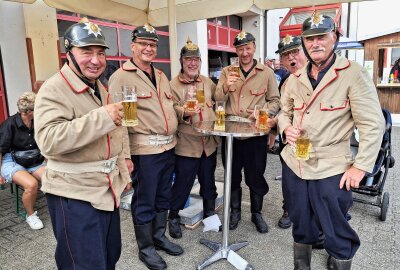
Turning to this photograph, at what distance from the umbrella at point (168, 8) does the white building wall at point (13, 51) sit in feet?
5.48

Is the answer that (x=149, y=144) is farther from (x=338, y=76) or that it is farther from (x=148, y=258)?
(x=338, y=76)

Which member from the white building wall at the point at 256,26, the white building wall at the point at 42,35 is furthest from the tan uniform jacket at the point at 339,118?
the white building wall at the point at 256,26

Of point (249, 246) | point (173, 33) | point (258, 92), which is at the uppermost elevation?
point (173, 33)

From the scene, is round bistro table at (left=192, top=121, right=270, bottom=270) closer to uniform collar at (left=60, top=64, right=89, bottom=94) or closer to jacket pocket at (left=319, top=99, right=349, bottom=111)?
jacket pocket at (left=319, top=99, right=349, bottom=111)

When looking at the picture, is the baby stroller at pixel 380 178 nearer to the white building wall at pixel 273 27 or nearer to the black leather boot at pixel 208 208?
the black leather boot at pixel 208 208

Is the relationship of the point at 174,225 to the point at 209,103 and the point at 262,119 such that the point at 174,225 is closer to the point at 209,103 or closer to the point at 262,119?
the point at 209,103

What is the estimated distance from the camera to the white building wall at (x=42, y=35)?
477cm

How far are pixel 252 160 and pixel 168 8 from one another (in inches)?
86.2

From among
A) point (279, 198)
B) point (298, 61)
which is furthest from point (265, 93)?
point (279, 198)

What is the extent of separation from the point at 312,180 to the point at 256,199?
1.46 m

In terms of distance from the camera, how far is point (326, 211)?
2211 mm

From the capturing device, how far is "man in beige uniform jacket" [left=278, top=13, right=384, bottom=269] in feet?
6.79

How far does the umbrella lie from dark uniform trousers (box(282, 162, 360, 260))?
2.36m

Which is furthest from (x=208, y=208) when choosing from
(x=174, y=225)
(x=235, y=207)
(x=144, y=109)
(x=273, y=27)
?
(x=273, y=27)
